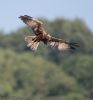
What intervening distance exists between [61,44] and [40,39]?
349 mm

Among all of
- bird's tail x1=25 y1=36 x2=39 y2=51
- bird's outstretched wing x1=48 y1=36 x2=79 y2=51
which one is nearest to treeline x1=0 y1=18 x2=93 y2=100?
bird's tail x1=25 y1=36 x2=39 y2=51

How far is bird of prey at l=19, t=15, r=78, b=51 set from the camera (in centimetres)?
902

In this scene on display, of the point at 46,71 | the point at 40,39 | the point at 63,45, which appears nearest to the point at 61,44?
the point at 63,45

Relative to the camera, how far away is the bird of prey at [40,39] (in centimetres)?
902

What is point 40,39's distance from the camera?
904 cm

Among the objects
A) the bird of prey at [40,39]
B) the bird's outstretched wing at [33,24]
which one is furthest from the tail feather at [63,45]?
the bird's outstretched wing at [33,24]

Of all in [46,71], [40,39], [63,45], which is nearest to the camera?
[40,39]

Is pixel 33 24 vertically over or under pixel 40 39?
over

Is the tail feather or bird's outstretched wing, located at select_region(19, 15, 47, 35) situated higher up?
bird's outstretched wing, located at select_region(19, 15, 47, 35)

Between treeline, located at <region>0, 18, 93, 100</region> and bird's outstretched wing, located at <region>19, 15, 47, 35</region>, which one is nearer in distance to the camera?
bird's outstretched wing, located at <region>19, 15, 47, 35</region>

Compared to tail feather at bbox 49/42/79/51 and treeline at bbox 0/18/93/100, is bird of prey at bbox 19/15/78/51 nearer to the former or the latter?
tail feather at bbox 49/42/79/51

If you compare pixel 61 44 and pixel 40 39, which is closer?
pixel 40 39

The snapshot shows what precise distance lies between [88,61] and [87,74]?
5.77 m

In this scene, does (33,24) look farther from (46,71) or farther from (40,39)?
(46,71)
